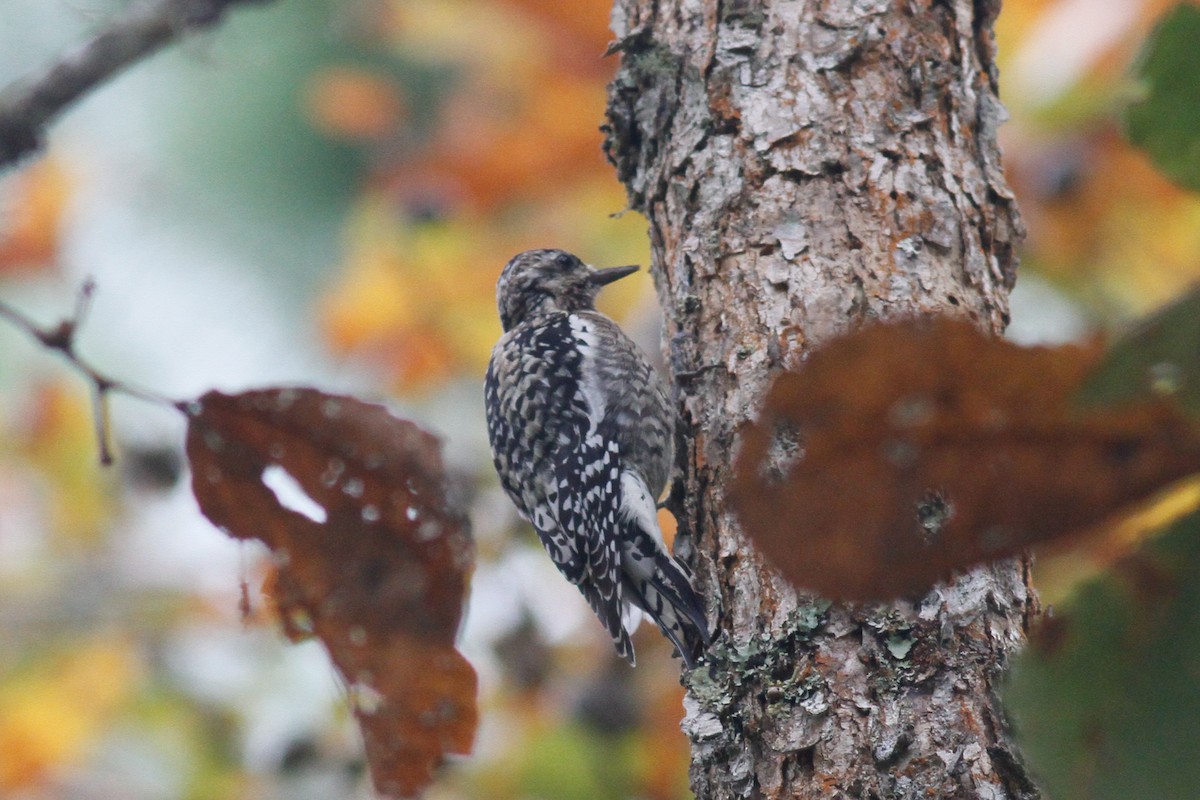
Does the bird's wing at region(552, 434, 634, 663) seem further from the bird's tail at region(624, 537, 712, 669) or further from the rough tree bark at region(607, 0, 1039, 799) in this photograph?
the rough tree bark at region(607, 0, 1039, 799)

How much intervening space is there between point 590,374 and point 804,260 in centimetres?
169

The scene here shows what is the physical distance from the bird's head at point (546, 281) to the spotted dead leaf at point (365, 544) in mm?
2912

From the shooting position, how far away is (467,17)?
844cm

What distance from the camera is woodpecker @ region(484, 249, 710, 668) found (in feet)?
12.2

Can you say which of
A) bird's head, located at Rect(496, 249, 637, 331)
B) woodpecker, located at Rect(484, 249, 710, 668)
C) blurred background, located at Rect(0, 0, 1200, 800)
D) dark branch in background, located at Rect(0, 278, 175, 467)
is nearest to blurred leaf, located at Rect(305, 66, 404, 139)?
blurred background, located at Rect(0, 0, 1200, 800)

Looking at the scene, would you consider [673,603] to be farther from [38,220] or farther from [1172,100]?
[38,220]

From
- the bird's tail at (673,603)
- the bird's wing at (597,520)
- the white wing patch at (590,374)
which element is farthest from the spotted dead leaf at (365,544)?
the white wing patch at (590,374)

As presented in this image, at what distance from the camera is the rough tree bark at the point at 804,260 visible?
2.22 m

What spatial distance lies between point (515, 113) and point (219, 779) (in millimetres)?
4713

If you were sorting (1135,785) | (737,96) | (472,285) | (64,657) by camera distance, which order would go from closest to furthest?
(1135,785), (737,96), (472,285), (64,657)

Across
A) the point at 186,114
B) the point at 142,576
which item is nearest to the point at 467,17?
the point at 186,114

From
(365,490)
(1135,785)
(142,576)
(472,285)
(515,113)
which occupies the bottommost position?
(1135,785)

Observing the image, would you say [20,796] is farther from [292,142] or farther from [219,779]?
[292,142]

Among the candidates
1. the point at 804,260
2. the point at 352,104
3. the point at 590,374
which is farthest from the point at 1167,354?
the point at 352,104
